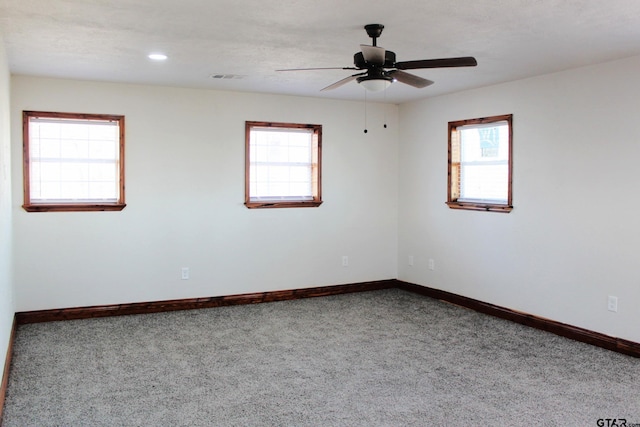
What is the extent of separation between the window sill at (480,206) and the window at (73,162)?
3.60 meters

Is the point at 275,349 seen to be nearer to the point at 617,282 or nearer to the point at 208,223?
the point at 208,223

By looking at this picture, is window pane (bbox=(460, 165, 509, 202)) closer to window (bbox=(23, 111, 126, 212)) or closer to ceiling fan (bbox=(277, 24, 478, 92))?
ceiling fan (bbox=(277, 24, 478, 92))

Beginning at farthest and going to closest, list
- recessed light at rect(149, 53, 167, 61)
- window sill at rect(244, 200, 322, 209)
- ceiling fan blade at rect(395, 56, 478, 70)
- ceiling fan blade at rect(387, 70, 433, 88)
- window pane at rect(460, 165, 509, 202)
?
1. window sill at rect(244, 200, 322, 209)
2. window pane at rect(460, 165, 509, 202)
3. recessed light at rect(149, 53, 167, 61)
4. ceiling fan blade at rect(387, 70, 433, 88)
5. ceiling fan blade at rect(395, 56, 478, 70)

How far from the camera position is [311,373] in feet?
12.3

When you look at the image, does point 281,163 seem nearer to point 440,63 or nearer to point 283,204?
point 283,204

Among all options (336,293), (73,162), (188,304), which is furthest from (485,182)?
(73,162)

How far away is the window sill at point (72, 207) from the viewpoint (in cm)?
500

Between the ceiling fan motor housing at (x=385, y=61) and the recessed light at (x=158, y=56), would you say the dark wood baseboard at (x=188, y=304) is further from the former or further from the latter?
the ceiling fan motor housing at (x=385, y=61)

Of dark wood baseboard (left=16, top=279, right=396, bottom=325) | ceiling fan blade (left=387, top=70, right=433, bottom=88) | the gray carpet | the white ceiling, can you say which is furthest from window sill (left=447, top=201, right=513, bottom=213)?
ceiling fan blade (left=387, top=70, right=433, bottom=88)

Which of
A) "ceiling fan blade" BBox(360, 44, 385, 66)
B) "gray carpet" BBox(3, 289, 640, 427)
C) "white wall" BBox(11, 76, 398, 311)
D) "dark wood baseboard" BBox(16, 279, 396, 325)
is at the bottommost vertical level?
"gray carpet" BBox(3, 289, 640, 427)

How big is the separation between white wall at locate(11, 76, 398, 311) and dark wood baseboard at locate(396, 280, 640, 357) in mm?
956

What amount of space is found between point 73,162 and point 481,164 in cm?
419

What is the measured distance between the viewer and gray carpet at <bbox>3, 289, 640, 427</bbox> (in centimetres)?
309

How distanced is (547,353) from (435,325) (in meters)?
1.10
